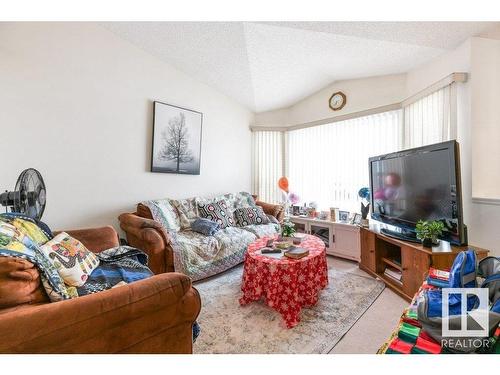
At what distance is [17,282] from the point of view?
0.91 m

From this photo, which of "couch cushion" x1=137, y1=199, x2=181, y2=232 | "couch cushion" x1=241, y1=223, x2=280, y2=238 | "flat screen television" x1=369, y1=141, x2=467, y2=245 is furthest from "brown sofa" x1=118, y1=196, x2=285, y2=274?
"flat screen television" x1=369, y1=141, x2=467, y2=245

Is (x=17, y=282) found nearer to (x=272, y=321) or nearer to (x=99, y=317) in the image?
(x=99, y=317)

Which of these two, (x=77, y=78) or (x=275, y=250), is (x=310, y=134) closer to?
(x=275, y=250)

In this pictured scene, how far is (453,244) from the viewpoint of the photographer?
1.93 metres

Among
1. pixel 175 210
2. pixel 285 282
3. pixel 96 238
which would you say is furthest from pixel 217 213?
pixel 285 282

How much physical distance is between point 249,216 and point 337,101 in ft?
7.67

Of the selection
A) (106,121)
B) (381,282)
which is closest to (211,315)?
(381,282)

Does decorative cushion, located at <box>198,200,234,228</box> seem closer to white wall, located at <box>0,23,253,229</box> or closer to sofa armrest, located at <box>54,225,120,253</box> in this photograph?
white wall, located at <box>0,23,253,229</box>

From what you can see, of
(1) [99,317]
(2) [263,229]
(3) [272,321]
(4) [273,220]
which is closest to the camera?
(1) [99,317]

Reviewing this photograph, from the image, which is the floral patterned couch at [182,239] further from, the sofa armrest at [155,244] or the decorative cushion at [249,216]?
the decorative cushion at [249,216]

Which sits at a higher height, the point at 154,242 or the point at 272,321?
the point at 154,242

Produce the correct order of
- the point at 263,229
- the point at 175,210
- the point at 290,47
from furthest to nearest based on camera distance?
1. the point at 263,229
2. the point at 175,210
3. the point at 290,47
